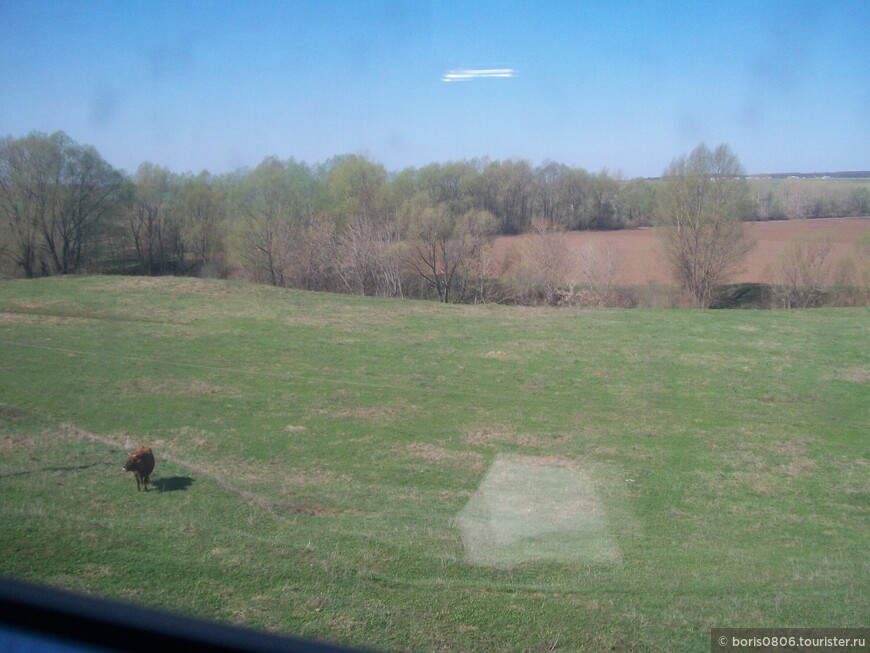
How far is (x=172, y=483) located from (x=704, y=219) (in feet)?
79.9

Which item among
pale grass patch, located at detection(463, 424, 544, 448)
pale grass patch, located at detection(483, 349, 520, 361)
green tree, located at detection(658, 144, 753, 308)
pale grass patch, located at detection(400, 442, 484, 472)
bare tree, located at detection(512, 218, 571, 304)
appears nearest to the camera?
pale grass patch, located at detection(400, 442, 484, 472)

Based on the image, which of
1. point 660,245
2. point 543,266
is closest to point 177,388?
point 543,266

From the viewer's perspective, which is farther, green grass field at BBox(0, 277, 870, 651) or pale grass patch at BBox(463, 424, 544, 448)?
pale grass patch at BBox(463, 424, 544, 448)

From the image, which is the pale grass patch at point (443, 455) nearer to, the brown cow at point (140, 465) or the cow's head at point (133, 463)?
the brown cow at point (140, 465)

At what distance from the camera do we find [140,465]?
6.90 metres

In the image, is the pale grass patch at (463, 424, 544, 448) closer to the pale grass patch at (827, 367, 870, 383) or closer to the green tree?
the pale grass patch at (827, 367, 870, 383)

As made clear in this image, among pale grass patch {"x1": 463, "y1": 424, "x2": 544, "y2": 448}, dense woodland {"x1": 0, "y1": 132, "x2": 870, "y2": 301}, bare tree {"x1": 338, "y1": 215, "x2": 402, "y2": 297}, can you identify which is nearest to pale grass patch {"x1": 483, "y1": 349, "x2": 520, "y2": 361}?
pale grass patch {"x1": 463, "y1": 424, "x2": 544, "y2": 448}

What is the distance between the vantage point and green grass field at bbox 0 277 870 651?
→ 4.16m

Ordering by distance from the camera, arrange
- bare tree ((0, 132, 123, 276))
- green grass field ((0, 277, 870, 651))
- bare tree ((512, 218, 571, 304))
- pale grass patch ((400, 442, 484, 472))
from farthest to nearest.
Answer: bare tree ((512, 218, 571, 304)) → bare tree ((0, 132, 123, 276)) → pale grass patch ((400, 442, 484, 472)) → green grass field ((0, 277, 870, 651))

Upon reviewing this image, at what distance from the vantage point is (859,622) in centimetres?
397

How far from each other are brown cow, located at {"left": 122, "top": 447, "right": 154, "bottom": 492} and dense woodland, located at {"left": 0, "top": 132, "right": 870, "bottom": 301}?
21362 mm

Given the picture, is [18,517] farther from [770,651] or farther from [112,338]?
[112,338]

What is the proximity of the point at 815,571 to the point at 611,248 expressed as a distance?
2426cm

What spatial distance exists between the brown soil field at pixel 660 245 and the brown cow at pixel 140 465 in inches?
918
